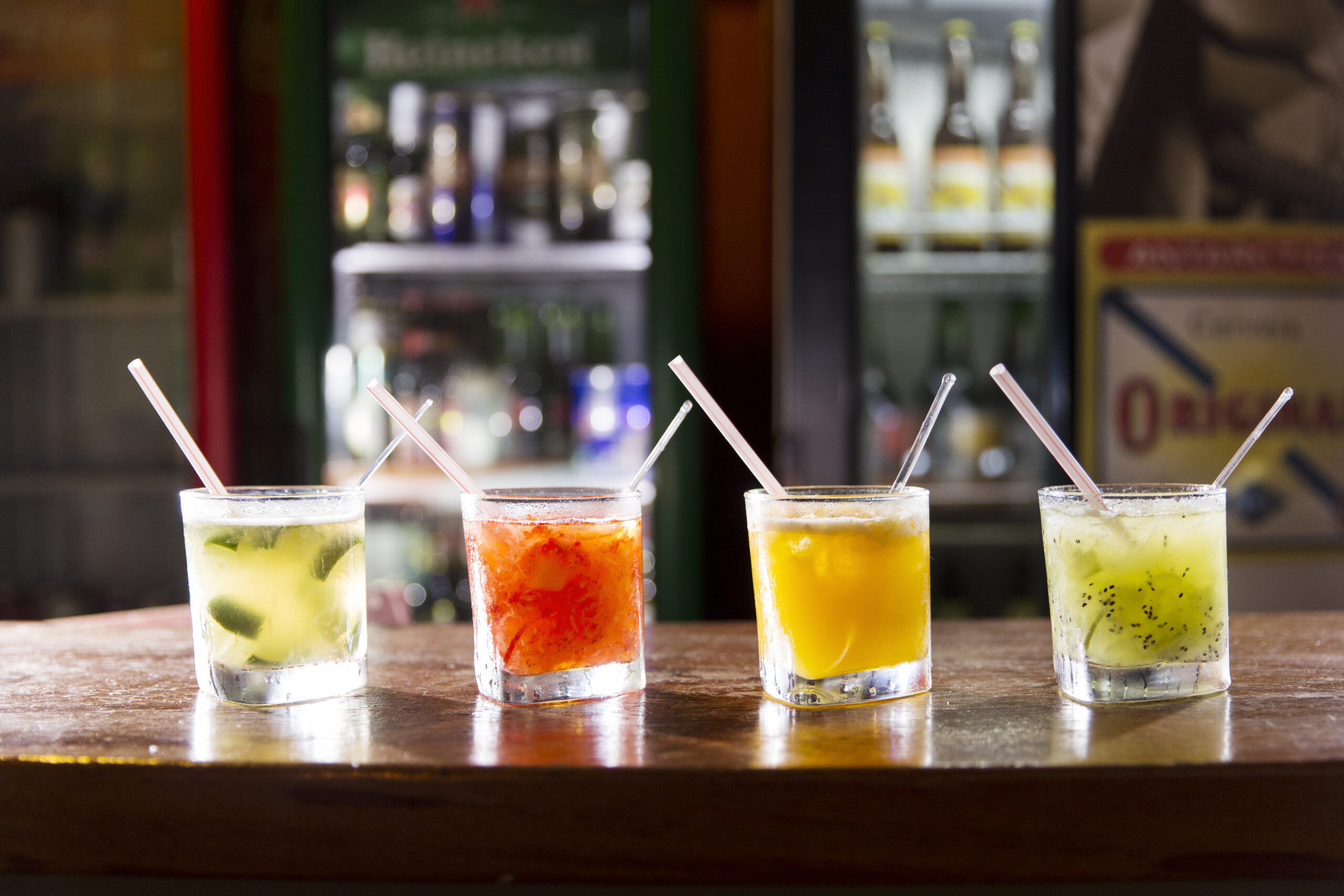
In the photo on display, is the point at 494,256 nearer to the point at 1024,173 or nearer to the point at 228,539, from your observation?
the point at 1024,173

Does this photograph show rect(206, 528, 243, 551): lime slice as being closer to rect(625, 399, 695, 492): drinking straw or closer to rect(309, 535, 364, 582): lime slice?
rect(309, 535, 364, 582): lime slice

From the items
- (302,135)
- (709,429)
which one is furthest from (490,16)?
(709,429)

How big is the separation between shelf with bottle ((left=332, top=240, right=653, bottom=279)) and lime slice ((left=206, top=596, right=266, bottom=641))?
5.63 feet

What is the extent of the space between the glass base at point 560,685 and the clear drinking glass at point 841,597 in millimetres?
122

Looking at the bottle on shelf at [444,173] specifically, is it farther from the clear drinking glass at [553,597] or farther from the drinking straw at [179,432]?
the clear drinking glass at [553,597]

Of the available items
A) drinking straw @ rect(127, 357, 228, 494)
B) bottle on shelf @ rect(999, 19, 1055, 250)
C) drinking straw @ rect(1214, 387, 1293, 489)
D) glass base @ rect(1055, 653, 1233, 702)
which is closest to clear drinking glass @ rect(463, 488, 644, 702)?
drinking straw @ rect(127, 357, 228, 494)

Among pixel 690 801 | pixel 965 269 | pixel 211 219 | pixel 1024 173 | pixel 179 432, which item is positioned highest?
pixel 1024 173

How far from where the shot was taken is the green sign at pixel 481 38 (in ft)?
7.97

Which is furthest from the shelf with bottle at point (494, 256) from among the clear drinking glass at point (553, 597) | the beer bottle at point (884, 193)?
the clear drinking glass at point (553, 597)

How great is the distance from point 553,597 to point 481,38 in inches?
78.0

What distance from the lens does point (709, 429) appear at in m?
2.46

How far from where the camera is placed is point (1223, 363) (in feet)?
7.80

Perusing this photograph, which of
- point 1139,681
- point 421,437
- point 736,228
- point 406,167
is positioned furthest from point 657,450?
point 406,167

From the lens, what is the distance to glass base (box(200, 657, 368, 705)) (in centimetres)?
81
